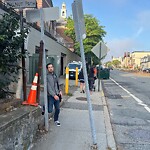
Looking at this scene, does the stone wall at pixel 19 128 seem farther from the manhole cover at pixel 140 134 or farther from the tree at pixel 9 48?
the manhole cover at pixel 140 134

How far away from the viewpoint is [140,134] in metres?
7.35

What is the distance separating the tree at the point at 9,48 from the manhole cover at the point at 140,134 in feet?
10.5

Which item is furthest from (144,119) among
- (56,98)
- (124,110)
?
(56,98)

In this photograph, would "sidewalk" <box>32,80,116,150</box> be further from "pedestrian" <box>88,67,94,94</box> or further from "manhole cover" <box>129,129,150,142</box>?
"pedestrian" <box>88,67,94,94</box>

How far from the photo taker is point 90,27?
47062 mm

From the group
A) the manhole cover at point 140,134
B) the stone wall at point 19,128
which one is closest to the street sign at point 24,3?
the stone wall at point 19,128

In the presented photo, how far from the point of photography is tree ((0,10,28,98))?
5.37 m

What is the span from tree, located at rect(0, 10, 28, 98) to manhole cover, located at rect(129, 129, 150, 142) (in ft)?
10.5

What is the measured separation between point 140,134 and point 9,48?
3.92 metres

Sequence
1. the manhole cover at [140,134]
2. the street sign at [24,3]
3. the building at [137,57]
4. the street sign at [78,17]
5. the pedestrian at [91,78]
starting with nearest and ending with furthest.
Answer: the street sign at [78,17]
the street sign at [24,3]
the manhole cover at [140,134]
the pedestrian at [91,78]
the building at [137,57]

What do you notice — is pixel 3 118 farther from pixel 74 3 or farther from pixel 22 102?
pixel 74 3

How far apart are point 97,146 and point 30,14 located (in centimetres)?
309

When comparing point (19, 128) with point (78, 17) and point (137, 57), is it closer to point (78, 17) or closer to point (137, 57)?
point (78, 17)

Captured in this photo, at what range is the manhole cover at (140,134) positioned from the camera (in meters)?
6.93
